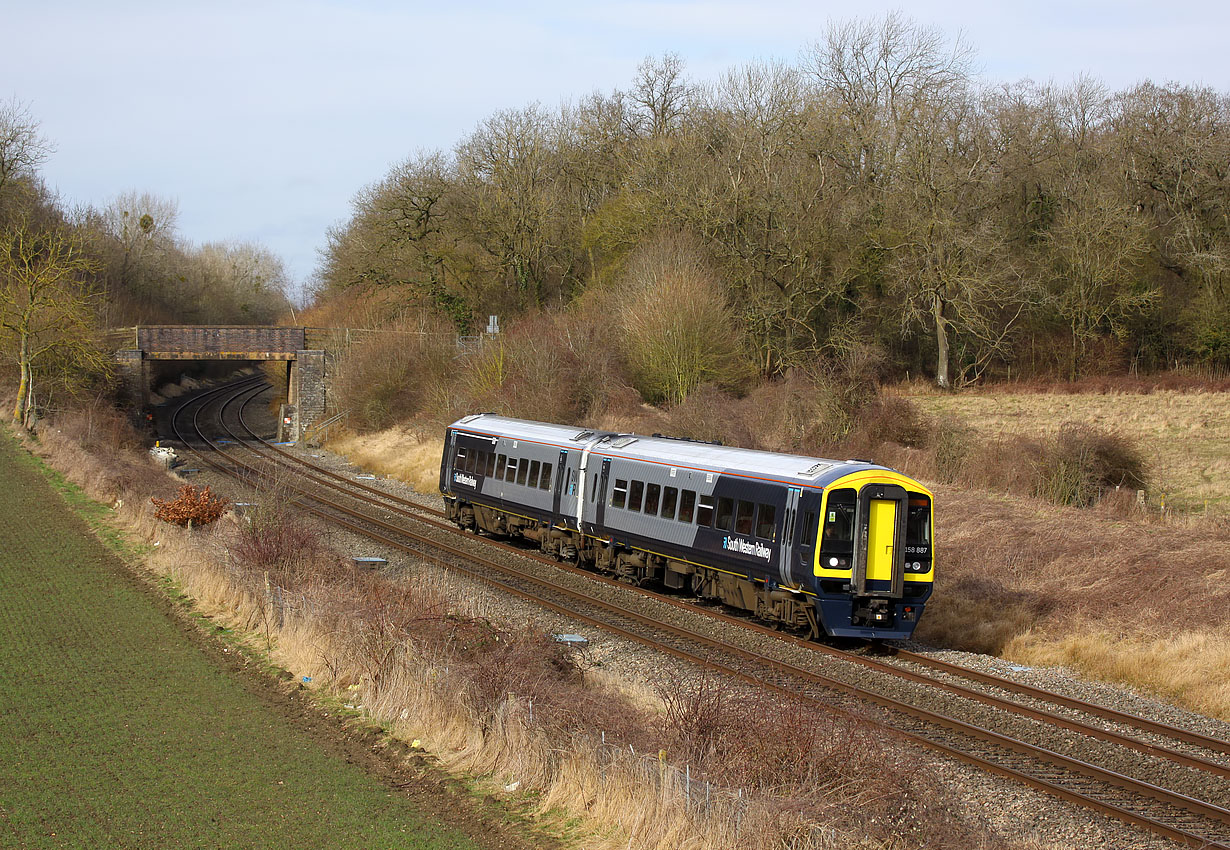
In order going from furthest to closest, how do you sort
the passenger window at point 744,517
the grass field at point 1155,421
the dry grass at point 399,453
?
1. the dry grass at point 399,453
2. the grass field at point 1155,421
3. the passenger window at point 744,517

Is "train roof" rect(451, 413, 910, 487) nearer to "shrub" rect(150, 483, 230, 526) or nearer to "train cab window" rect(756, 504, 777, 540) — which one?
"train cab window" rect(756, 504, 777, 540)

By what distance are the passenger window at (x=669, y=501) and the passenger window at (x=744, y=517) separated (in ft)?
6.05

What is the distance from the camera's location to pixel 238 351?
46.2 meters

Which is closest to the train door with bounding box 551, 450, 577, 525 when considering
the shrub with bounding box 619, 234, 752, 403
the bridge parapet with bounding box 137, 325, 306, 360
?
the shrub with bounding box 619, 234, 752, 403

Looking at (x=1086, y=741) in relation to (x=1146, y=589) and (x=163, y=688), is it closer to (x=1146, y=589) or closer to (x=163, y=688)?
(x=1146, y=589)

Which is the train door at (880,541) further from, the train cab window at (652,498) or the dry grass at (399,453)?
the dry grass at (399,453)

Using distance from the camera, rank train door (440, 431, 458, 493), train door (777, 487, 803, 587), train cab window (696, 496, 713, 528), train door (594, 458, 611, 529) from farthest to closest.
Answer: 1. train door (440, 431, 458, 493)
2. train door (594, 458, 611, 529)
3. train cab window (696, 496, 713, 528)
4. train door (777, 487, 803, 587)

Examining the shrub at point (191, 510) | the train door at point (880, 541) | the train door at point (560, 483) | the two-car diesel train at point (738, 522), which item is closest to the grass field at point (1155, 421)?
the train door at point (880, 541)

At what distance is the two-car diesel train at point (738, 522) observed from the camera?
14.9m

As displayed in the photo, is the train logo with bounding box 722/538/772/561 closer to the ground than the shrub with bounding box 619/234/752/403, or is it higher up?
closer to the ground

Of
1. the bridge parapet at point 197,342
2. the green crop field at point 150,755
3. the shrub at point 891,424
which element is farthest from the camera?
the bridge parapet at point 197,342

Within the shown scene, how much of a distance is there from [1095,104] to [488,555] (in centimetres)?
3990

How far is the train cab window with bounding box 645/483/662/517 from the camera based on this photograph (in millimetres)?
18625

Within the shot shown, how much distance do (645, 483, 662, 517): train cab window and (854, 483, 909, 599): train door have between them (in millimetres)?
4669
